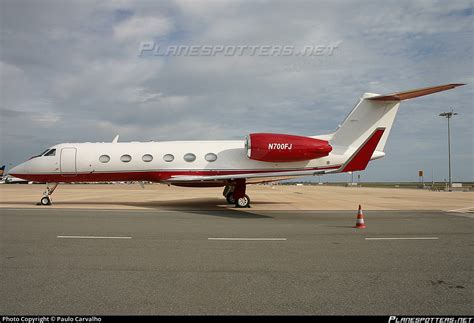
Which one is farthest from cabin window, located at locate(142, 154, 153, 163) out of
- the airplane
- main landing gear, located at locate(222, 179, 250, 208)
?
main landing gear, located at locate(222, 179, 250, 208)

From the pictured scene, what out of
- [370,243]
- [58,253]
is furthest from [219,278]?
[370,243]

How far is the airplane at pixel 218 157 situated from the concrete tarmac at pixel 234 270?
688 cm

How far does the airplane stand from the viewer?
15.8 meters

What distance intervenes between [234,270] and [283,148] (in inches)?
428

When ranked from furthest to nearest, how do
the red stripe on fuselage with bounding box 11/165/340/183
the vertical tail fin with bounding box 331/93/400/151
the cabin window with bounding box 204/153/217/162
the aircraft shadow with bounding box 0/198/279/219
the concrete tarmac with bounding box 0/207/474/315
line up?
the cabin window with bounding box 204/153/217/162 < the red stripe on fuselage with bounding box 11/165/340/183 < the vertical tail fin with bounding box 331/93/400/151 < the aircraft shadow with bounding box 0/198/279/219 < the concrete tarmac with bounding box 0/207/474/315

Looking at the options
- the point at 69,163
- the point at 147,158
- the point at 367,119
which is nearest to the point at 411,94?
the point at 367,119

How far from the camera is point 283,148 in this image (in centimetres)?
1568

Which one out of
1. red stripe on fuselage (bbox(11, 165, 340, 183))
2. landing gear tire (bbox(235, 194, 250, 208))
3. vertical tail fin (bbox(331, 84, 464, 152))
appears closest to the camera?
vertical tail fin (bbox(331, 84, 464, 152))

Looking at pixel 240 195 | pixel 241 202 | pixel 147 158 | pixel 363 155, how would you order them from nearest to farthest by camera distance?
1. pixel 363 155
2. pixel 240 195
3. pixel 241 202
4. pixel 147 158

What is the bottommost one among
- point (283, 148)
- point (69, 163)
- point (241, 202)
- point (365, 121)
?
point (241, 202)

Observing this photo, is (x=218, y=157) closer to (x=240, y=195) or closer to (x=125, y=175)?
(x=240, y=195)

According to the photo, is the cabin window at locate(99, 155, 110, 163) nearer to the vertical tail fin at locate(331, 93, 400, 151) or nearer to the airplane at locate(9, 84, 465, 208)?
the airplane at locate(9, 84, 465, 208)

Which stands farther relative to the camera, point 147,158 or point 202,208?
point 147,158

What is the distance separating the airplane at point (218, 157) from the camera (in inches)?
623
